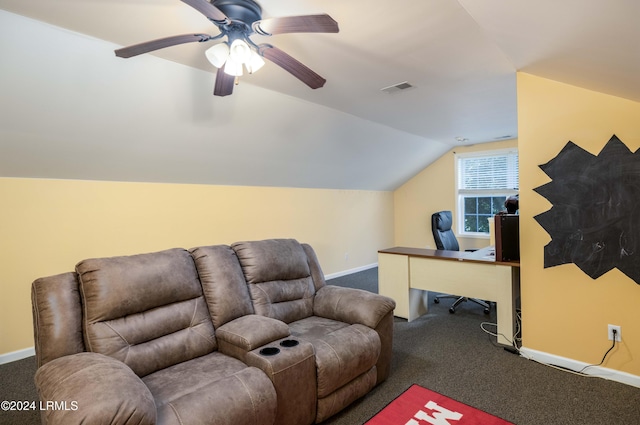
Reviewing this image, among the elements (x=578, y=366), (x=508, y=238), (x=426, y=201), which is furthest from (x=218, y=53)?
(x=426, y=201)

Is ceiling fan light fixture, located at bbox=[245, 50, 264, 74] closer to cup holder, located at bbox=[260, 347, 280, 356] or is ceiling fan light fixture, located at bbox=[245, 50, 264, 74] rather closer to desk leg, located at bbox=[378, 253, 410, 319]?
cup holder, located at bbox=[260, 347, 280, 356]

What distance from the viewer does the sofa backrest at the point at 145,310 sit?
64.5 inches

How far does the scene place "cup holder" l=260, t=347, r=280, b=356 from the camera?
169 centimetres

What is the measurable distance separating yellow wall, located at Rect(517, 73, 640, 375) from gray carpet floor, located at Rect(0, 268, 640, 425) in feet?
0.80

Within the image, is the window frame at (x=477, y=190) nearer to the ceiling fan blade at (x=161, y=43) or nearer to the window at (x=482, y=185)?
the window at (x=482, y=185)

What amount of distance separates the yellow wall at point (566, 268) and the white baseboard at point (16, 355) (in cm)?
425

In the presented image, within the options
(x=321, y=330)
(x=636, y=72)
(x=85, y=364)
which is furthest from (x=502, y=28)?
(x=85, y=364)

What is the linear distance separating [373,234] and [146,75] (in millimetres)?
5004

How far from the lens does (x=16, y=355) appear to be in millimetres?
2836

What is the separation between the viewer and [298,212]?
516 centimetres

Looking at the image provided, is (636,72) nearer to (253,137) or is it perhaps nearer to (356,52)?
(356,52)

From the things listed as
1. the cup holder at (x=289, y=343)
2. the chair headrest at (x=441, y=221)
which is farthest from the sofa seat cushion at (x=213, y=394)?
the chair headrest at (x=441, y=221)

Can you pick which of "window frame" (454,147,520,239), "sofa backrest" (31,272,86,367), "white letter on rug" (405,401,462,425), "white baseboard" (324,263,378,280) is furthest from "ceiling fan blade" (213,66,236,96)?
"window frame" (454,147,520,239)

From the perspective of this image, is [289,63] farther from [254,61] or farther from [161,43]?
[161,43]
